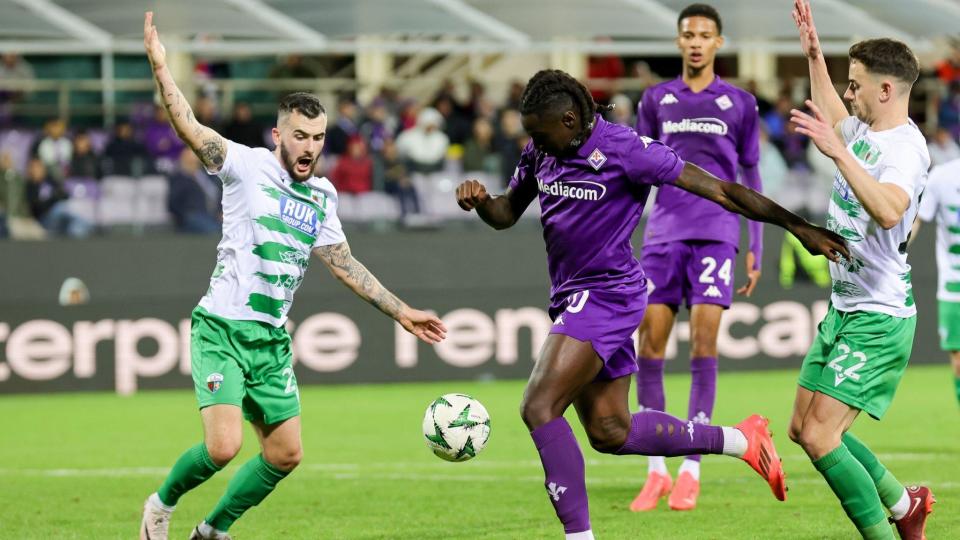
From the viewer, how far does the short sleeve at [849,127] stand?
21.7 ft

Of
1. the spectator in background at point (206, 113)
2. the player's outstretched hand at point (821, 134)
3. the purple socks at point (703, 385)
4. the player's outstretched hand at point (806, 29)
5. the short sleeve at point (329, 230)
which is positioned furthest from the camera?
the spectator in background at point (206, 113)

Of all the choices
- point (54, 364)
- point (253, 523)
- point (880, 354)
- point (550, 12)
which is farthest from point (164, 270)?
point (880, 354)

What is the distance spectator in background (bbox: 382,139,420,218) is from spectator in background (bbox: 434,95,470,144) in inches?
61.8

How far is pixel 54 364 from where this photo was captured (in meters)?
15.6

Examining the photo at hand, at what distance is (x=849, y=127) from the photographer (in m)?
6.67

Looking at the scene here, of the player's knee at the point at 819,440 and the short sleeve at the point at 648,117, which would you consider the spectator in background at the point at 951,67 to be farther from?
the player's knee at the point at 819,440

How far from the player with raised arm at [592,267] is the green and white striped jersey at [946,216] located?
11.7 ft

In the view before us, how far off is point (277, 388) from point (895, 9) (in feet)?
53.2

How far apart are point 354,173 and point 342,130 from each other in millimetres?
992

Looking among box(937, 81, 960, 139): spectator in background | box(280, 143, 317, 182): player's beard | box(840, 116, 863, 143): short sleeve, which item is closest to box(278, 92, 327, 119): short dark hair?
box(280, 143, 317, 182): player's beard

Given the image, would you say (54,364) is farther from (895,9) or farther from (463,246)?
(895,9)

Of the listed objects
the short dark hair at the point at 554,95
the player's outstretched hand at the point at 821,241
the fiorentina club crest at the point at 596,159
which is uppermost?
the short dark hair at the point at 554,95

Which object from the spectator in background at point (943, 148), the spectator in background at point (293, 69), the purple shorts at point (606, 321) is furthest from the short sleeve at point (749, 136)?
the spectator in background at point (293, 69)

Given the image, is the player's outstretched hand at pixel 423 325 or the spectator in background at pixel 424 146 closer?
the player's outstretched hand at pixel 423 325
